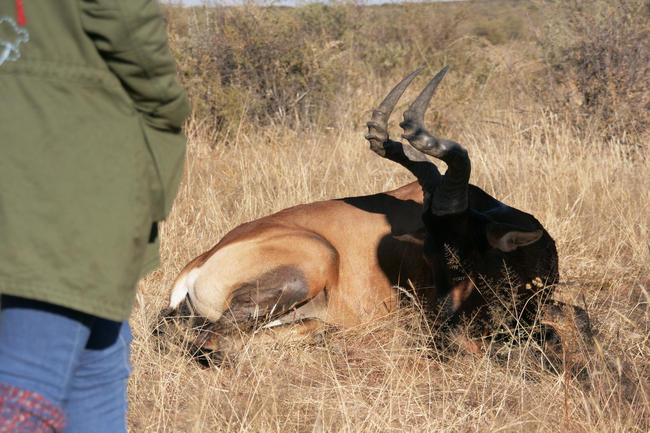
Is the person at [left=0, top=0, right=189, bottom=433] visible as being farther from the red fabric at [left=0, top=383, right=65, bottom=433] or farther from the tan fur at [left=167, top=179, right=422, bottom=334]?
the tan fur at [left=167, top=179, right=422, bottom=334]

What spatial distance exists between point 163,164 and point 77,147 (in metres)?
0.28

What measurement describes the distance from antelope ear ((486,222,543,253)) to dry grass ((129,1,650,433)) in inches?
23.3

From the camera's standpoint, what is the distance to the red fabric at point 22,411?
66.1 inches

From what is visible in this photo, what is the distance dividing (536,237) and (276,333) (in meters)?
1.78

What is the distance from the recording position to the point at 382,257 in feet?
15.7

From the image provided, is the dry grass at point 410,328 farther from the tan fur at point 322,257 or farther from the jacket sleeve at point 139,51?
the jacket sleeve at point 139,51

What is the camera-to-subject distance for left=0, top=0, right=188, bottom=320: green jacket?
1.62 meters

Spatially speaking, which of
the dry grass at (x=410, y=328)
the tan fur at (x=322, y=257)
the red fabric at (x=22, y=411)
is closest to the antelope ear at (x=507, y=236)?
the dry grass at (x=410, y=328)

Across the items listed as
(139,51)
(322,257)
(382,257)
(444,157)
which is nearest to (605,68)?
(382,257)

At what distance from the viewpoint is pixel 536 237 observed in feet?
12.7

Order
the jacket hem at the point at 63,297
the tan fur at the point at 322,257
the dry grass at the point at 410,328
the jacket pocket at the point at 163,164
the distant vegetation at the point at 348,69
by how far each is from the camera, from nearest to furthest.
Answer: the jacket hem at the point at 63,297 < the jacket pocket at the point at 163,164 < the dry grass at the point at 410,328 < the tan fur at the point at 322,257 < the distant vegetation at the point at 348,69

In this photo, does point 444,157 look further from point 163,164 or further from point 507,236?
point 163,164

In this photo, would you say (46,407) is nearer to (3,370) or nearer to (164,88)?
(3,370)

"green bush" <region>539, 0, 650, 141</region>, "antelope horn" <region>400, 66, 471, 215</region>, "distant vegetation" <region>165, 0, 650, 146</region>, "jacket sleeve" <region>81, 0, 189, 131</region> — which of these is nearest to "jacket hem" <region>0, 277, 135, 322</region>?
"jacket sleeve" <region>81, 0, 189, 131</region>
